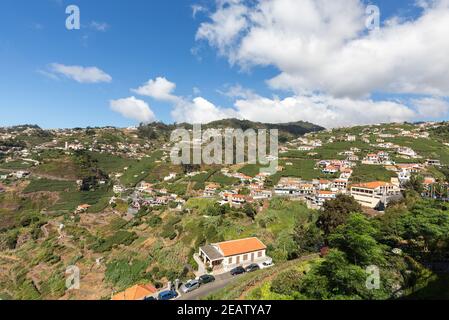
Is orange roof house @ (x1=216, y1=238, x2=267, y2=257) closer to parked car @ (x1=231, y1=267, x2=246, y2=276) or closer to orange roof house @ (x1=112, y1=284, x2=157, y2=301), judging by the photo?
parked car @ (x1=231, y1=267, x2=246, y2=276)

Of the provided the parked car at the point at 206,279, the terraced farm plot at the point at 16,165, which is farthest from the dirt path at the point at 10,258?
the terraced farm plot at the point at 16,165

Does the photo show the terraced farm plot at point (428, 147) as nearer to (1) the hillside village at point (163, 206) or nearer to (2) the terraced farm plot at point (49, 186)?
(1) the hillside village at point (163, 206)

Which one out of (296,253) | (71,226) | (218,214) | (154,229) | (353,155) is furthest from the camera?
(353,155)

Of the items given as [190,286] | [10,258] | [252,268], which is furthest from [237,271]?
[10,258]

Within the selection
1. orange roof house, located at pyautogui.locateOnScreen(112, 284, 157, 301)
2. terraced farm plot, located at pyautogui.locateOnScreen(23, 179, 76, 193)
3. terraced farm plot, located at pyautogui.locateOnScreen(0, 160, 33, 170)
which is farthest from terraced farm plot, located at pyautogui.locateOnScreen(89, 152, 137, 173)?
orange roof house, located at pyautogui.locateOnScreen(112, 284, 157, 301)
